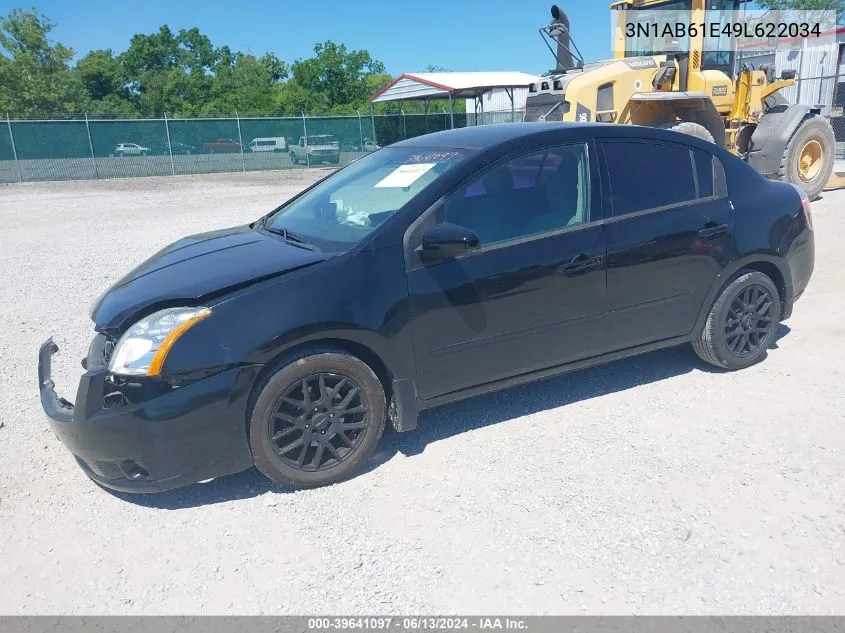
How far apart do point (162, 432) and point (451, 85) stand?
2740 centimetres

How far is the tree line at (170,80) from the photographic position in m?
45.8

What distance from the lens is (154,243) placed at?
10.6 metres

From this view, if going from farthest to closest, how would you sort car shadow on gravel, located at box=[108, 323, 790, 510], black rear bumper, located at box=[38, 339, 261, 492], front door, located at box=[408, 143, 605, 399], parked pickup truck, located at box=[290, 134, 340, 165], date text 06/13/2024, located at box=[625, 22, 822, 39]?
parked pickup truck, located at box=[290, 134, 340, 165] → date text 06/13/2024, located at box=[625, 22, 822, 39] → front door, located at box=[408, 143, 605, 399] → car shadow on gravel, located at box=[108, 323, 790, 510] → black rear bumper, located at box=[38, 339, 261, 492]

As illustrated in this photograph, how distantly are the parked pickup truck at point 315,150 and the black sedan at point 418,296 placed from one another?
26304 millimetres

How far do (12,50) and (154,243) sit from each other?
153 ft

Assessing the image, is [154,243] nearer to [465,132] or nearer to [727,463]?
[465,132]

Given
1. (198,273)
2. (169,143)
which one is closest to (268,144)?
(169,143)

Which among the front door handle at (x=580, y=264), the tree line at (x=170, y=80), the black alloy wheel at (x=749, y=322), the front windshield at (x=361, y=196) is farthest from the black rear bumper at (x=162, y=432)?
the tree line at (x=170, y=80)

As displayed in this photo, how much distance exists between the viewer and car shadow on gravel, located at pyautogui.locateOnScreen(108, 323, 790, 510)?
11.3 ft

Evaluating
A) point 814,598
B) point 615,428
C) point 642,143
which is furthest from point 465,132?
point 814,598

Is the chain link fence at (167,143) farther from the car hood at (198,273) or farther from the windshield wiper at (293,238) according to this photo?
the car hood at (198,273)

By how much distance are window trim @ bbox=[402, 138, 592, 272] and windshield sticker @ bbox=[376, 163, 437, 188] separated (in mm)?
310

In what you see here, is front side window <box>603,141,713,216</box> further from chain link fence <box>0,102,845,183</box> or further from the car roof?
chain link fence <box>0,102,845,183</box>

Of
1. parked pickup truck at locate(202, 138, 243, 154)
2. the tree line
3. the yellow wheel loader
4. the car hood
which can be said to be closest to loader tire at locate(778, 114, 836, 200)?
the yellow wheel loader
